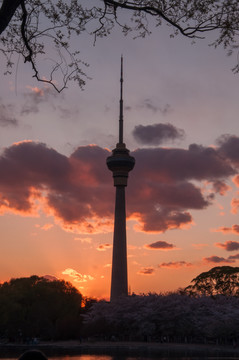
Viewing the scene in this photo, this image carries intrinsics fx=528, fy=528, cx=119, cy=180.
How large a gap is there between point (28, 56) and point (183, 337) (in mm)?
89949

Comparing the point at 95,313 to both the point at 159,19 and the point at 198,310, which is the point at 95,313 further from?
the point at 159,19

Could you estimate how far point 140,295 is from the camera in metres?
107

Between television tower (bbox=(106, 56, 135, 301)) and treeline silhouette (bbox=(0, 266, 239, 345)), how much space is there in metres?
30.9

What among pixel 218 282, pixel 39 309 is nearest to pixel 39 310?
pixel 39 309

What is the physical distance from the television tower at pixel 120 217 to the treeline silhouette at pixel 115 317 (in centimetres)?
Answer: 3087

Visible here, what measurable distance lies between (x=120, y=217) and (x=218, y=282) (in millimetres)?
39779

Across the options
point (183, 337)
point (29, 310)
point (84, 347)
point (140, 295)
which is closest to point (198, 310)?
point (183, 337)

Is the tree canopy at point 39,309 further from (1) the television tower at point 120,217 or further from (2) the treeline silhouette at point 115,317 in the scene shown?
(1) the television tower at point 120,217

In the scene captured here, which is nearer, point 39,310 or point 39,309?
point 39,310

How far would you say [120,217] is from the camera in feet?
479

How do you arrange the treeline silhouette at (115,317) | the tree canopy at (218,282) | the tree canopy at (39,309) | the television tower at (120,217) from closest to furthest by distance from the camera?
the treeline silhouette at (115,317), the tree canopy at (39,309), the tree canopy at (218,282), the television tower at (120,217)

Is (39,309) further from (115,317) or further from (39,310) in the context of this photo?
(115,317)

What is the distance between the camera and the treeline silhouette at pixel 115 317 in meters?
89.8

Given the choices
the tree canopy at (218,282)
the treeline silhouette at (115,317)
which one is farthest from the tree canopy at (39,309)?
the tree canopy at (218,282)
